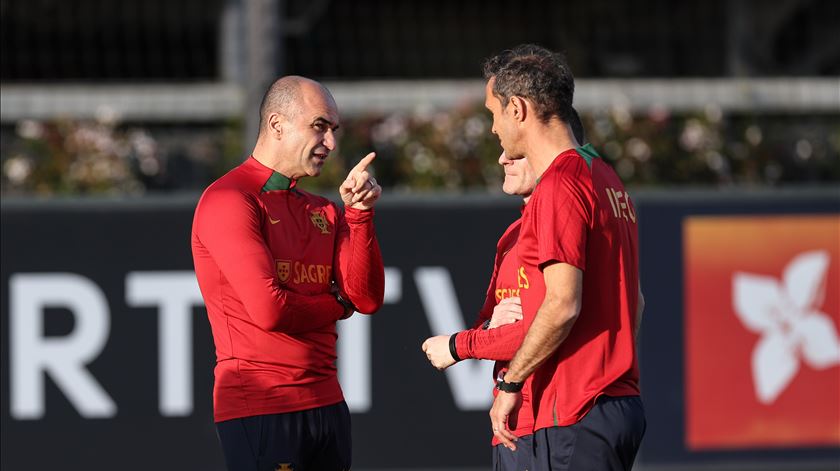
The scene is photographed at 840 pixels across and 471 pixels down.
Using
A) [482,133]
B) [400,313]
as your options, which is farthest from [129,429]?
[482,133]

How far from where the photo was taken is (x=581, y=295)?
4.02 meters

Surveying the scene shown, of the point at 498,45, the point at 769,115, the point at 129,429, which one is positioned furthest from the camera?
the point at 498,45

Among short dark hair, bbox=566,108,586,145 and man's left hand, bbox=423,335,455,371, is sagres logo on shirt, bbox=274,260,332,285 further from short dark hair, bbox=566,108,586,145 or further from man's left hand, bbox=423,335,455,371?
short dark hair, bbox=566,108,586,145

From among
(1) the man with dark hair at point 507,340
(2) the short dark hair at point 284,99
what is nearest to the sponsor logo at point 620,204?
(1) the man with dark hair at point 507,340

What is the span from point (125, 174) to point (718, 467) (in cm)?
404

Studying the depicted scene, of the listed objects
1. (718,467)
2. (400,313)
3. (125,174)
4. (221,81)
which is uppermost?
(221,81)

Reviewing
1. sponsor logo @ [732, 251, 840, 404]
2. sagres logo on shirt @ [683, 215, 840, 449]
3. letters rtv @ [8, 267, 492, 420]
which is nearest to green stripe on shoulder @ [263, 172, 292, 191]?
letters rtv @ [8, 267, 492, 420]

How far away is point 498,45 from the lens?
1098 cm

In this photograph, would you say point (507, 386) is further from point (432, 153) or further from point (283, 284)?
point (432, 153)

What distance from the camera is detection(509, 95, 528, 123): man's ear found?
4129 mm

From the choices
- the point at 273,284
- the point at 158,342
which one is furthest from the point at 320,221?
the point at 158,342

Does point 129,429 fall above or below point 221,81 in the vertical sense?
below

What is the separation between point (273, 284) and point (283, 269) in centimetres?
18

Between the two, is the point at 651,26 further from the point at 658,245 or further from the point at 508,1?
the point at 658,245
